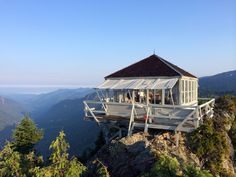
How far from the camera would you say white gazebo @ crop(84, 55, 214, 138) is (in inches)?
757

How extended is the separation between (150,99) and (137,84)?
1.79m

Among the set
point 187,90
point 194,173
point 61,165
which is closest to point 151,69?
point 187,90

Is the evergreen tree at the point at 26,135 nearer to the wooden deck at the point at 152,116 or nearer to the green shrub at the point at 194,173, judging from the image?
the wooden deck at the point at 152,116

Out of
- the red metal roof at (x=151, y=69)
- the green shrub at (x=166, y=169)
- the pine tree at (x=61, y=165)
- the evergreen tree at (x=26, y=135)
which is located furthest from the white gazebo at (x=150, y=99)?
the evergreen tree at (x=26, y=135)

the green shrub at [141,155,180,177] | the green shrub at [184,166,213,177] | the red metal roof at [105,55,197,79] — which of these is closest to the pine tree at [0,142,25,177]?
the green shrub at [141,155,180,177]

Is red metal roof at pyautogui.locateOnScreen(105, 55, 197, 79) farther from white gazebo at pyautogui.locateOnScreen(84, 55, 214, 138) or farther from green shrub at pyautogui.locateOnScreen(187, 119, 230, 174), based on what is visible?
green shrub at pyautogui.locateOnScreen(187, 119, 230, 174)

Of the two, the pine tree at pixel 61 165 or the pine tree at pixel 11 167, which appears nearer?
the pine tree at pixel 61 165

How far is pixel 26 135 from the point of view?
1191 inches

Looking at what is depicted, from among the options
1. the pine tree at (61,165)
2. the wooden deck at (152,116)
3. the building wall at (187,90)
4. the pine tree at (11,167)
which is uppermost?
the building wall at (187,90)

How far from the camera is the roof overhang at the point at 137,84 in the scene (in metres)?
20.5

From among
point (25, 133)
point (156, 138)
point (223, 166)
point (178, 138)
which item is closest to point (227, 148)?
point (223, 166)

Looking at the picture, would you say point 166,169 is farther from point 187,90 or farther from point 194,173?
point 187,90

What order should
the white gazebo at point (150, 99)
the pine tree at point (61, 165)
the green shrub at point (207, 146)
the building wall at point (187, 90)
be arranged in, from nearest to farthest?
the pine tree at point (61, 165)
the green shrub at point (207, 146)
the white gazebo at point (150, 99)
the building wall at point (187, 90)

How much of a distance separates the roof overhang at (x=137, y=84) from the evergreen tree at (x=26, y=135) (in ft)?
38.0
